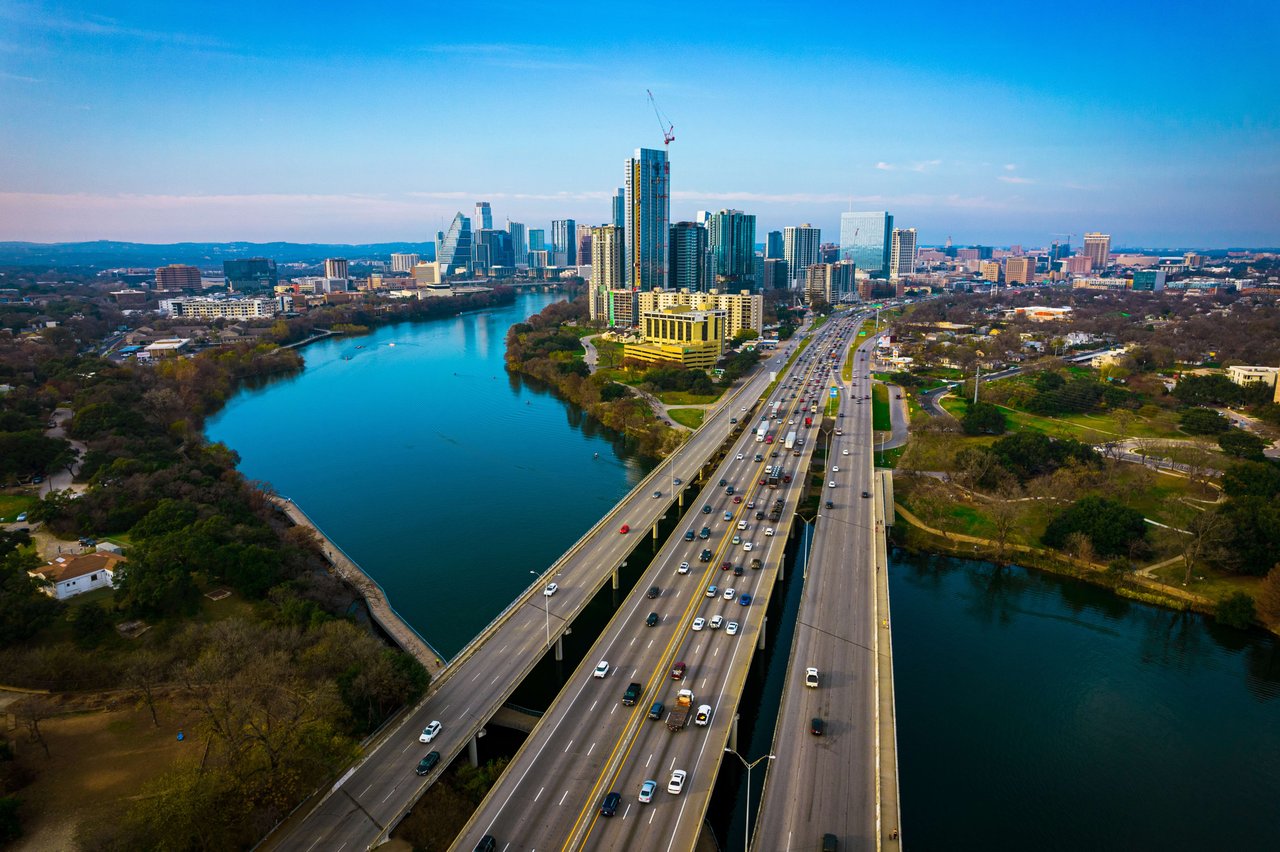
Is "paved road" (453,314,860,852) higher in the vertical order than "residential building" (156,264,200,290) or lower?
lower

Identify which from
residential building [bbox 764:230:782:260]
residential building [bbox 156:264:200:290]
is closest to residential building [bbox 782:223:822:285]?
residential building [bbox 764:230:782:260]

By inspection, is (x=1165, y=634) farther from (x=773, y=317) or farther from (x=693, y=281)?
(x=693, y=281)

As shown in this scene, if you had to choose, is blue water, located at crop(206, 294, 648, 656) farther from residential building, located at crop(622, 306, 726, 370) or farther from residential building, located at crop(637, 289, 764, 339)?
residential building, located at crop(637, 289, 764, 339)

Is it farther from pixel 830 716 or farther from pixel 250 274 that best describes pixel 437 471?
pixel 250 274

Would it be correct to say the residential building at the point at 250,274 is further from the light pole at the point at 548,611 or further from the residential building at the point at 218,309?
the light pole at the point at 548,611

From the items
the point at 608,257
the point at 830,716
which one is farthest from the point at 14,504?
the point at 608,257

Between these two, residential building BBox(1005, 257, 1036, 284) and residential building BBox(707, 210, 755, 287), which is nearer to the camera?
residential building BBox(707, 210, 755, 287)
